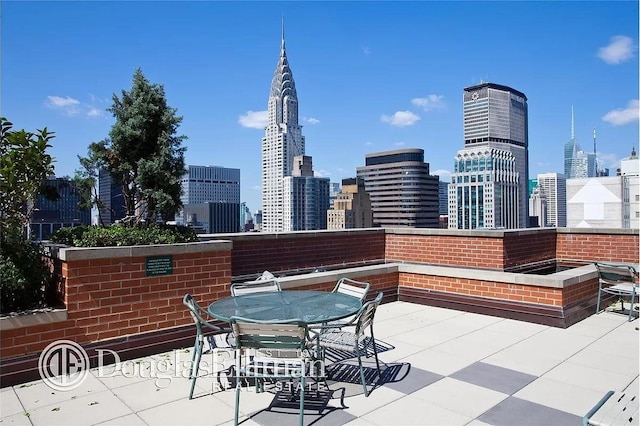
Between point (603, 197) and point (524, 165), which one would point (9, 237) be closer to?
point (603, 197)

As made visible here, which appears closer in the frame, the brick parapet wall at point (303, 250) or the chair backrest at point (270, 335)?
the chair backrest at point (270, 335)

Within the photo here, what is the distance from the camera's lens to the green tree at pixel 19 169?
4793 mm

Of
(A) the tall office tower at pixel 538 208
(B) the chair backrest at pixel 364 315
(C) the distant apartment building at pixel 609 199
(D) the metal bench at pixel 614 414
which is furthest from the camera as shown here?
(A) the tall office tower at pixel 538 208

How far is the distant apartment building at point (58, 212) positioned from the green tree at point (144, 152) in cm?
49

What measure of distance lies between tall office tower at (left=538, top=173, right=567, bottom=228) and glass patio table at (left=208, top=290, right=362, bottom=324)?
445 ft

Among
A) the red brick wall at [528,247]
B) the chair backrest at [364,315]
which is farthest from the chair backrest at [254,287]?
the red brick wall at [528,247]

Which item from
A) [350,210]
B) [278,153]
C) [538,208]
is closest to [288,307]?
[350,210]

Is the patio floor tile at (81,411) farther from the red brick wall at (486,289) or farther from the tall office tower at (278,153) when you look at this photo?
the tall office tower at (278,153)

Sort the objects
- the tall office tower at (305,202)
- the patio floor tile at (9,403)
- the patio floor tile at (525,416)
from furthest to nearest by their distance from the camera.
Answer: the tall office tower at (305,202) < the patio floor tile at (9,403) < the patio floor tile at (525,416)

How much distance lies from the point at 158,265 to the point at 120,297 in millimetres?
522

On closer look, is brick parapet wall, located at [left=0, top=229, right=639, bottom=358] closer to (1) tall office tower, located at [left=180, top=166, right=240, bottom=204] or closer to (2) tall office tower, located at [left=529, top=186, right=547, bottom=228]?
(1) tall office tower, located at [left=180, top=166, right=240, bottom=204]

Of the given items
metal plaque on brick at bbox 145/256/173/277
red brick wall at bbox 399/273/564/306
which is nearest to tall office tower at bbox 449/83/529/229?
red brick wall at bbox 399/273/564/306

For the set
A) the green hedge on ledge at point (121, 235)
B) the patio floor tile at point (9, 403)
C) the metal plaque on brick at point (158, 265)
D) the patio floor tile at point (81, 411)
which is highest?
the green hedge on ledge at point (121, 235)

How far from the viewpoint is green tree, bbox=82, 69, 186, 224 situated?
18.5 ft
